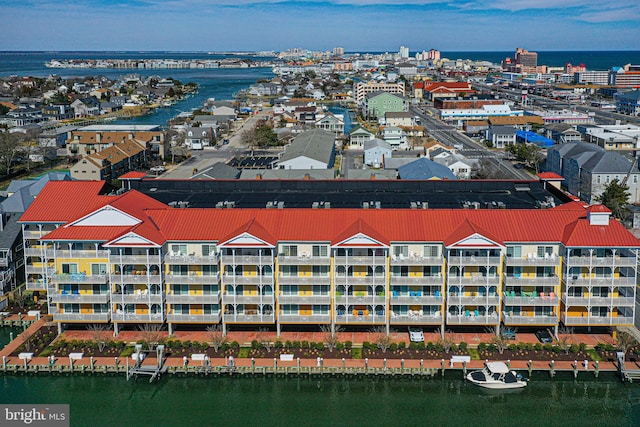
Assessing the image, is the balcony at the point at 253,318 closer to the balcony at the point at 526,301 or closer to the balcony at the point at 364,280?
the balcony at the point at 364,280

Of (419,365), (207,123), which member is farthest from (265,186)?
(207,123)

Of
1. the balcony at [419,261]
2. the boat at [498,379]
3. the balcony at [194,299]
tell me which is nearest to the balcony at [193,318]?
the balcony at [194,299]

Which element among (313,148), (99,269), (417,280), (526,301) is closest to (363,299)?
(417,280)

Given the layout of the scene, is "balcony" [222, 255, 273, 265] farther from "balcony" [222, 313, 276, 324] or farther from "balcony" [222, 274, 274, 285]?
"balcony" [222, 313, 276, 324]

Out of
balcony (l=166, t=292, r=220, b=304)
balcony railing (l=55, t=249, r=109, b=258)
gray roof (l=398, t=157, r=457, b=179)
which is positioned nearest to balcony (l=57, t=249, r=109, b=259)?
balcony railing (l=55, t=249, r=109, b=258)

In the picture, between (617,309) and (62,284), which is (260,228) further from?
(617,309)

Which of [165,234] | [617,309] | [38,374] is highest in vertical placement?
[165,234]
